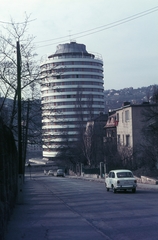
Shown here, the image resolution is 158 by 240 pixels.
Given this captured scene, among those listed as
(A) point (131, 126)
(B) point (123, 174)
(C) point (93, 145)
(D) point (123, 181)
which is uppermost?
(A) point (131, 126)

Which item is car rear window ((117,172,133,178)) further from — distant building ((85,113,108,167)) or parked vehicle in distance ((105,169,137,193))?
distant building ((85,113,108,167))

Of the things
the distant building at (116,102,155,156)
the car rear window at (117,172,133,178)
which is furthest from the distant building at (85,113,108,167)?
the car rear window at (117,172,133,178)

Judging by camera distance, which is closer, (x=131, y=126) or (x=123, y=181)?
(x=123, y=181)

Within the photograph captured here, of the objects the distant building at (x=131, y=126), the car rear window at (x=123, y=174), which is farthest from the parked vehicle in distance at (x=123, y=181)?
the distant building at (x=131, y=126)

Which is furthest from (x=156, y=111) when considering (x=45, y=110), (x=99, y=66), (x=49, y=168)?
(x=99, y=66)

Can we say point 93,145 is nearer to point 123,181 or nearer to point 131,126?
point 131,126

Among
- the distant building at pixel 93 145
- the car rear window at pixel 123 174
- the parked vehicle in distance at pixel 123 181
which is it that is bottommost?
the parked vehicle in distance at pixel 123 181

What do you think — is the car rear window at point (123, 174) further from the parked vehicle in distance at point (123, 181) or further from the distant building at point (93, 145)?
the distant building at point (93, 145)

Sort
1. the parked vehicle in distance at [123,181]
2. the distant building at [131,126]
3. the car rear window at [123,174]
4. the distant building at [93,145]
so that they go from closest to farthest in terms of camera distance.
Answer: the parked vehicle in distance at [123,181] → the car rear window at [123,174] → the distant building at [131,126] → the distant building at [93,145]

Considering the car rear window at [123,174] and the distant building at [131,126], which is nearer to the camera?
the car rear window at [123,174]

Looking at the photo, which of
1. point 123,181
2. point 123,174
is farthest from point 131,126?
point 123,181

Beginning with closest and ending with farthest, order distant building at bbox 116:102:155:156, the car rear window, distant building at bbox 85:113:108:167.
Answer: the car rear window → distant building at bbox 116:102:155:156 → distant building at bbox 85:113:108:167

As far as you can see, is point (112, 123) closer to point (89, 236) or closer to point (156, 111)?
point (156, 111)

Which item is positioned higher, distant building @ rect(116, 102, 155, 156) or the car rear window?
distant building @ rect(116, 102, 155, 156)
